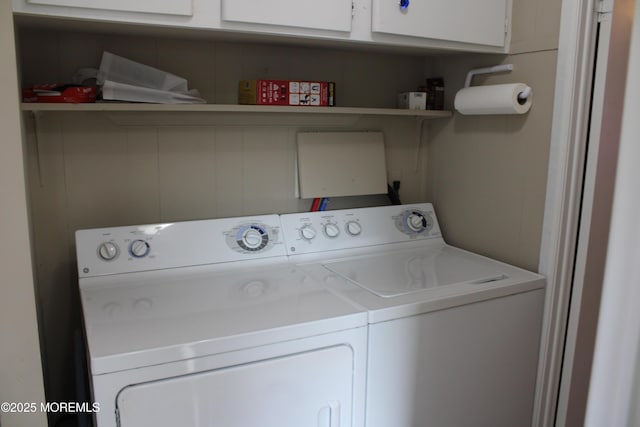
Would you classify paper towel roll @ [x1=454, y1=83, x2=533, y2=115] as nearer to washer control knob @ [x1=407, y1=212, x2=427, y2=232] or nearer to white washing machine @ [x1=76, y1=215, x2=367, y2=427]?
washer control knob @ [x1=407, y1=212, x2=427, y2=232]

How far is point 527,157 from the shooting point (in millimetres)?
1854

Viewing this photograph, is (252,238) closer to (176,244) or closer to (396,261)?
(176,244)

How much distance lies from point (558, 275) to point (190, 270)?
1.26m

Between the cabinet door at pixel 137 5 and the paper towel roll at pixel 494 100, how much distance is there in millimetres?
1063

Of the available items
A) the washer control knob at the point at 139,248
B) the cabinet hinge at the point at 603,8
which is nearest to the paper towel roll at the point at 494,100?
the cabinet hinge at the point at 603,8

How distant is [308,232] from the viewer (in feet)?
6.41

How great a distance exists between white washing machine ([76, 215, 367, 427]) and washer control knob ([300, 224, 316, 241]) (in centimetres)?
18

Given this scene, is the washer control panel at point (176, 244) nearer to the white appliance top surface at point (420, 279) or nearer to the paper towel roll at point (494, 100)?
the white appliance top surface at point (420, 279)

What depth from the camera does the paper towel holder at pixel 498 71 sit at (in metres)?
1.80

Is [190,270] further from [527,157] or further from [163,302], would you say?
[527,157]

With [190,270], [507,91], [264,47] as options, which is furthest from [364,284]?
[264,47]

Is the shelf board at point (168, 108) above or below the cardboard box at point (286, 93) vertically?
below

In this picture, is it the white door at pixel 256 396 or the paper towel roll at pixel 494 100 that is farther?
the paper towel roll at pixel 494 100

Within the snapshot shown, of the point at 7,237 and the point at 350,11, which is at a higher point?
the point at 350,11
